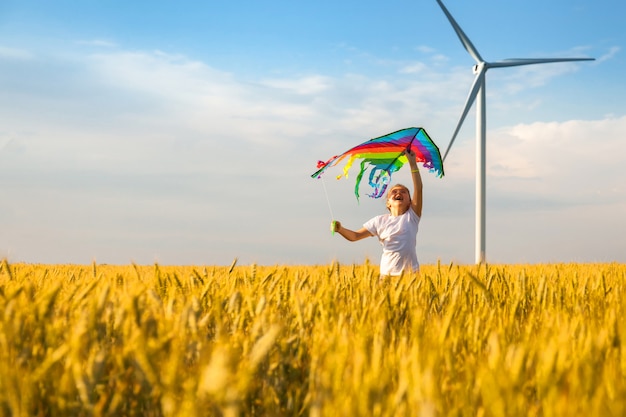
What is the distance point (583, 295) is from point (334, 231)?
3.48 meters

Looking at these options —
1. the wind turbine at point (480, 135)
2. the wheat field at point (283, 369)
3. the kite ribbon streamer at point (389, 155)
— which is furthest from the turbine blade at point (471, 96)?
the wheat field at point (283, 369)

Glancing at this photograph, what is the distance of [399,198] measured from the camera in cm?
804

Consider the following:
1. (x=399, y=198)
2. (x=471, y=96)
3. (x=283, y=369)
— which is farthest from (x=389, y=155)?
(x=471, y=96)

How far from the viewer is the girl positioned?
7801mm

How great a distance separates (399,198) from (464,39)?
14212 mm

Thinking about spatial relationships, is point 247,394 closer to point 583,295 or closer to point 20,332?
point 20,332

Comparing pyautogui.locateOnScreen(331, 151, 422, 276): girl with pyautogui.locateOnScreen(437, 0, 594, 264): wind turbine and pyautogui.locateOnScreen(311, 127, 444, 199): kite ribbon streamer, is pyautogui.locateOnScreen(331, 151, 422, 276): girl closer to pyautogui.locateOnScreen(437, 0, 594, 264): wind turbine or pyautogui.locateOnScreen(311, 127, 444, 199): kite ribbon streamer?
pyautogui.locateOnScreen(311, 127, 444, 199): kite ribbon streamer

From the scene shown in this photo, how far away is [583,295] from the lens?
453 centimetres

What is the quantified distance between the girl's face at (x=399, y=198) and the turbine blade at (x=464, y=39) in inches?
522

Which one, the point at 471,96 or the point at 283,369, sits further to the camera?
the point at 471,96

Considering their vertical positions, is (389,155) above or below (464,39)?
below

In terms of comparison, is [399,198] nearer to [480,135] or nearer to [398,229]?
[398,229]

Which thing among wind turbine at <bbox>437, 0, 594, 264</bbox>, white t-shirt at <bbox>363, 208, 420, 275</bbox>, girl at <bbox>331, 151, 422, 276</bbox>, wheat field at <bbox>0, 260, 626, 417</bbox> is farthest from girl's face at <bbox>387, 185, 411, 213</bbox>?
wind turbine at <bbox>437, 0, 594, 264</bbox>

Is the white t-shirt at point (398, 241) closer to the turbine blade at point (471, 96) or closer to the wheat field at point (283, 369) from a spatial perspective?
the wheat field at point (283, 369)
